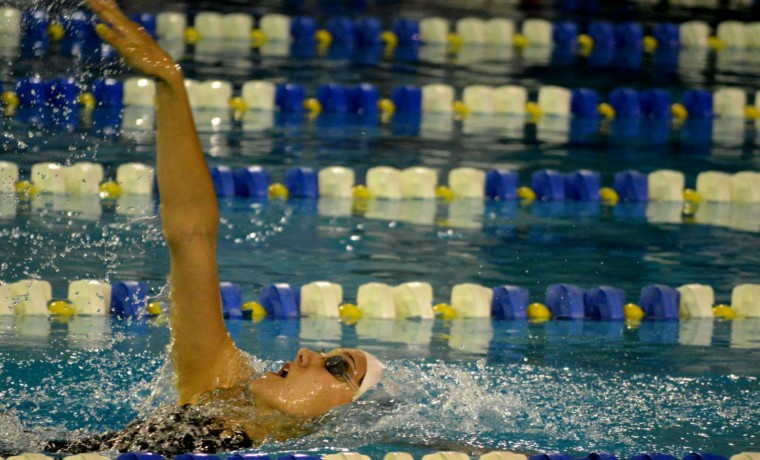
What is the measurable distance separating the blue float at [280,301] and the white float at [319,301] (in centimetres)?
4

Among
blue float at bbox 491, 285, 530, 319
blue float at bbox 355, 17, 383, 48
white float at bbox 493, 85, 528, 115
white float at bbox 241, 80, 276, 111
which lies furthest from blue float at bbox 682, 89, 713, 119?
blue float at bbox 491, 285, 530, 319

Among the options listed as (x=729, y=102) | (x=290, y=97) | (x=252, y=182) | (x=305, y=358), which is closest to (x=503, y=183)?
(x=252, y=182)

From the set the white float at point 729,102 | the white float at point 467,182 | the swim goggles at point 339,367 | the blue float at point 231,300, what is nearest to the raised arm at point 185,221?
the swim goggles at point 339,367

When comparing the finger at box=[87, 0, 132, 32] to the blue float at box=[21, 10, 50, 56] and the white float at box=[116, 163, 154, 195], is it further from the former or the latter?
the blue float at box=[21, 10, 50, 56]

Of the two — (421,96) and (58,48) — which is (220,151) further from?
(58,48)

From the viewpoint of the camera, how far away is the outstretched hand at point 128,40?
8.73 feet

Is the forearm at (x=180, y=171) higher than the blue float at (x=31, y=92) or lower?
lower

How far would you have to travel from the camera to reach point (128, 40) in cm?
269

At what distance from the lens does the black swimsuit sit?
10.4ft

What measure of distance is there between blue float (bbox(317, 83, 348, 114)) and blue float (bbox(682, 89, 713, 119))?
A: 236 cm

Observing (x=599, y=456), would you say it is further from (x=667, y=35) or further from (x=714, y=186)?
(x=667, y=35)

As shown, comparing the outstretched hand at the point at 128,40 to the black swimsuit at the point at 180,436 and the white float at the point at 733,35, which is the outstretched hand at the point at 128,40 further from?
the white float at the point at 733,35

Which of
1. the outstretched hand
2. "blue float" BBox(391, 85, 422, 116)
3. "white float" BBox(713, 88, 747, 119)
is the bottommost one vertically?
the outstretched hand

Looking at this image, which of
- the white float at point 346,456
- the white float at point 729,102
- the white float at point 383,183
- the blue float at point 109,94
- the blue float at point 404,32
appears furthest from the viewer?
the blue float at point 404,32
